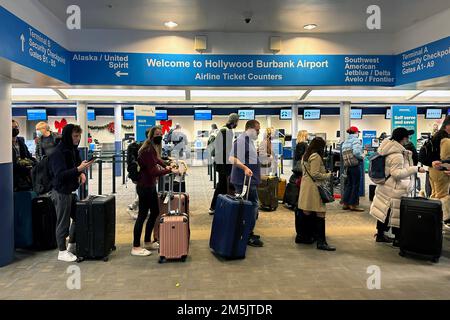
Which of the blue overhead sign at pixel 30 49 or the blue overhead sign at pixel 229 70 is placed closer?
the blue overhead sign at pixel 30 49

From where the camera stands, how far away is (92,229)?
4.44 meters

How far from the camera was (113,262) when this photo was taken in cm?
445

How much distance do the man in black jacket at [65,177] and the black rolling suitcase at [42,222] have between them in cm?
52

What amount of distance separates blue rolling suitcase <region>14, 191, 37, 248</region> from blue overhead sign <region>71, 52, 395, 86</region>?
6.23 feet

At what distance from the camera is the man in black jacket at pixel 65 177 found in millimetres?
4379

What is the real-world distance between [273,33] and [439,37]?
235cm

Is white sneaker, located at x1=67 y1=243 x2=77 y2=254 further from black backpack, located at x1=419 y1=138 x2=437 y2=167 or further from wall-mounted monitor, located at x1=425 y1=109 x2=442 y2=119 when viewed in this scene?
wall-mounted monitor, located at x1=425 y1=109 x2=442 y2=119

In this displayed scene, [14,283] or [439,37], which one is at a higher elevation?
[439,37]

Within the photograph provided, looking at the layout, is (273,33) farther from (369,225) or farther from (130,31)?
(369,225)

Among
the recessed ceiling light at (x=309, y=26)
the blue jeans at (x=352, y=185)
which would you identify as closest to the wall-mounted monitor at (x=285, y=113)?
the blue jeans at (x=352, y=185)

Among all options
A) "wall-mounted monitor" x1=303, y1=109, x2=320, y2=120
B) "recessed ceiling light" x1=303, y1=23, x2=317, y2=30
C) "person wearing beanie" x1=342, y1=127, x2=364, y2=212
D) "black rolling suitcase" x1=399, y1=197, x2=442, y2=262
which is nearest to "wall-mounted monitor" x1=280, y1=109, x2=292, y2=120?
"wall-mounted monitor" x1=303, y1=109, x2=320, y2=120

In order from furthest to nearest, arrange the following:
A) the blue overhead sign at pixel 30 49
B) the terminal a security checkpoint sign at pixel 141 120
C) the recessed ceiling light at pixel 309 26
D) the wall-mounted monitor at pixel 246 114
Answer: the wall-mounted monitor at pixel 246 114
the terminal a security checkpoint sign at pixel 141 120
the recessed ceiling light at pixel 309 26
the blue overhead sign at pixel 30 49

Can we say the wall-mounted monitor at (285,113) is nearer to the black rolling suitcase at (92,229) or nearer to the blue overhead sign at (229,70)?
the blue overhead sign at (229,70)
